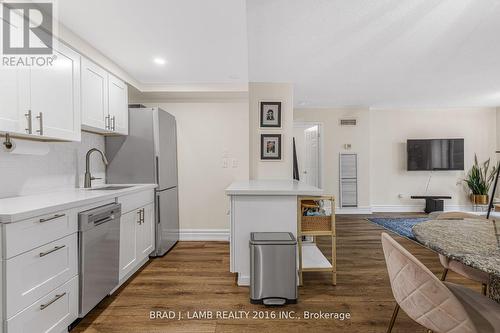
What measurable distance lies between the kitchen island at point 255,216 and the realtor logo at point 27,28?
1765mm

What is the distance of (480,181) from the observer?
551 cm

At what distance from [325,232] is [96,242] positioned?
1.86 metres

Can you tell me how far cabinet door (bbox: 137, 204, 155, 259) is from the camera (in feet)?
8.86

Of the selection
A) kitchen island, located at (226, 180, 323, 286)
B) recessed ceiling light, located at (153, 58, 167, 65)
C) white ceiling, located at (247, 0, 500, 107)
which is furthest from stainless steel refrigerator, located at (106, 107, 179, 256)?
white ceiling, located at (247, 0, 500, 107)

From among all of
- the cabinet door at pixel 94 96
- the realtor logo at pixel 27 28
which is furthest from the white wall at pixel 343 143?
the realtor logo at pixel 27 28

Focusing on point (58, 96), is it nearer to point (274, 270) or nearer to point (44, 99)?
point (44, 99)

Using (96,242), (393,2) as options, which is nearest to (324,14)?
(393,2)

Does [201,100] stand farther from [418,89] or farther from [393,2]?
[418,89]

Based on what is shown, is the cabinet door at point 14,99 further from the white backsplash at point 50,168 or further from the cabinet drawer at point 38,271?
the cabinet drawer at point 38,271

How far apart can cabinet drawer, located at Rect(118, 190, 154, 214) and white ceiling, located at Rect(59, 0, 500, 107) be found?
140 cm

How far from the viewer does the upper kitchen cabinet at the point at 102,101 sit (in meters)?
2.39

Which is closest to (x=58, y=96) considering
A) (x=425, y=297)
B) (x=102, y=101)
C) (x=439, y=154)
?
(x=102, y=101)

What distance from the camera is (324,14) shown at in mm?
2014

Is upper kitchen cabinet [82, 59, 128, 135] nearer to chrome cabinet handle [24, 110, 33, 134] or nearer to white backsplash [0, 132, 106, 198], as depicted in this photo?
white backsplash [0, 132, 106, 198]
